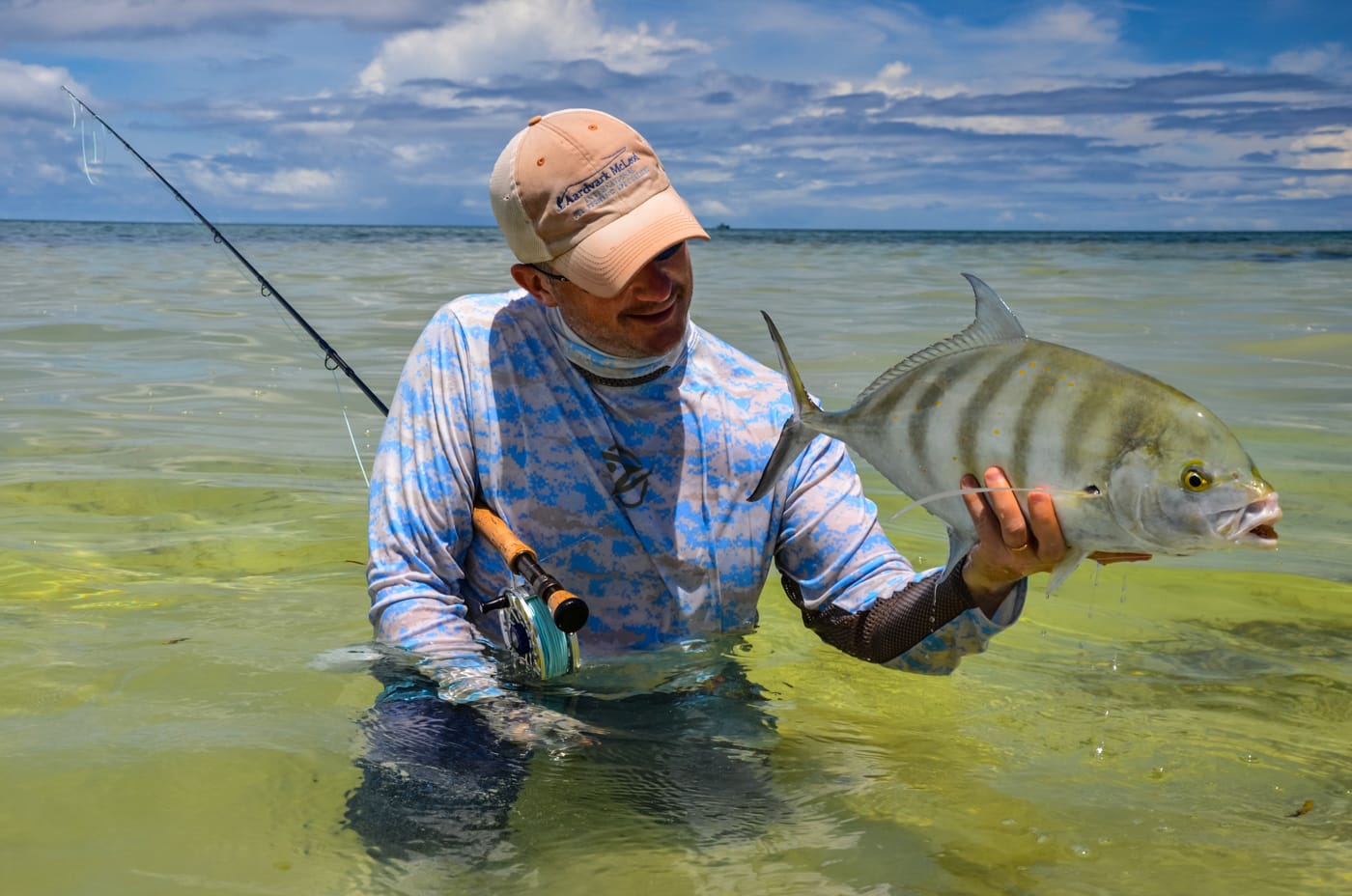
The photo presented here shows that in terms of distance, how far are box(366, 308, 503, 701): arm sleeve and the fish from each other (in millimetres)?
889

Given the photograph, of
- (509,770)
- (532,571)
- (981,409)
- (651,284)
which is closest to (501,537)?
(532,571)

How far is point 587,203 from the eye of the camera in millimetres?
2742

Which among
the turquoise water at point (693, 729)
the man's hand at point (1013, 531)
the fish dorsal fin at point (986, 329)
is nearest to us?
the man's hand at point (1013, 531)

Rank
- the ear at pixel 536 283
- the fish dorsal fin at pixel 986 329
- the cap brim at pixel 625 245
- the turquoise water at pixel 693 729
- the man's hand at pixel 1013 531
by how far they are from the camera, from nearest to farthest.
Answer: the man's hand at pixel 1013 531
the fish dorsal fin at pixel 986 329
the turquoise water at pixel 693 729
the cap brim at pixel 625 245
the ear at pixel 536 283

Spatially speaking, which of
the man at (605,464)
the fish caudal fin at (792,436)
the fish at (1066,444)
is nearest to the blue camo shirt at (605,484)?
the man at (605,464)

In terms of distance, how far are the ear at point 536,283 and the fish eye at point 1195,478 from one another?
146 cm

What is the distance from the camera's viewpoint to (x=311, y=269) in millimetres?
23828

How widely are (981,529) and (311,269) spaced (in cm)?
2304

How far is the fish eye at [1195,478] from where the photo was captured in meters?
1.85

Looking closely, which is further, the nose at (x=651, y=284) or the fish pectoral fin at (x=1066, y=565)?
the nose at (x=651, y=284)

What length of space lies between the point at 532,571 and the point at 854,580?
2.52ft

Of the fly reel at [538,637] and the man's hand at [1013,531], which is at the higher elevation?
the man's hand at [1013,531]

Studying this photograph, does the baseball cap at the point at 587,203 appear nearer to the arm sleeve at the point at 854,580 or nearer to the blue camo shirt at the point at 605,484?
the blue camo shirt at the point at 605,484

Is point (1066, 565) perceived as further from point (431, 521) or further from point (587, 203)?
point (431, 521)
